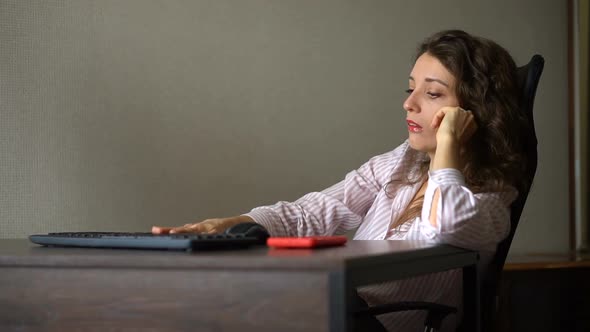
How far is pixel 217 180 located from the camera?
2.45 m

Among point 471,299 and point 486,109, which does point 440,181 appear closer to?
point 471,299

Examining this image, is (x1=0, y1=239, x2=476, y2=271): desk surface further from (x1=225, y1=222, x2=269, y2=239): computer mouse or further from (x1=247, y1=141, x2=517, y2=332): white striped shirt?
(x1=247, y1=141, x2=517, y2=332): white striped shirt

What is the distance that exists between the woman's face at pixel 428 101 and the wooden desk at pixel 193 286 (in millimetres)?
616

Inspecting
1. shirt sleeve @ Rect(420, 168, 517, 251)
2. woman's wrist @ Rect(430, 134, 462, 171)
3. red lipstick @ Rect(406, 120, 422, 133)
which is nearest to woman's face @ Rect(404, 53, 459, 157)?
red lipstick @ Rect(406, 120, 422, 133)

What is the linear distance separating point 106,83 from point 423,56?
3.25 feet

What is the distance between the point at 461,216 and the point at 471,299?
17 centimetres

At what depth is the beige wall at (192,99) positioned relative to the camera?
2227mm

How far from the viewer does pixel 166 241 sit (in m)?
1.06

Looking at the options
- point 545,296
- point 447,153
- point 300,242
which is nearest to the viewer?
point 300,242

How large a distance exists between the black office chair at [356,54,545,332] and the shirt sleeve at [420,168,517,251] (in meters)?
0.07

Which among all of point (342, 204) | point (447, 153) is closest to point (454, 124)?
point (447, 153)

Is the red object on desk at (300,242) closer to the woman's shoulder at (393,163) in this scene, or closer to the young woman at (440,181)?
the young woman at (440,181)

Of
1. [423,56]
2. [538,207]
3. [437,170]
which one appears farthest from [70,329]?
[538,207]

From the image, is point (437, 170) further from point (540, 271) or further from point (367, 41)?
point (367, 41)
